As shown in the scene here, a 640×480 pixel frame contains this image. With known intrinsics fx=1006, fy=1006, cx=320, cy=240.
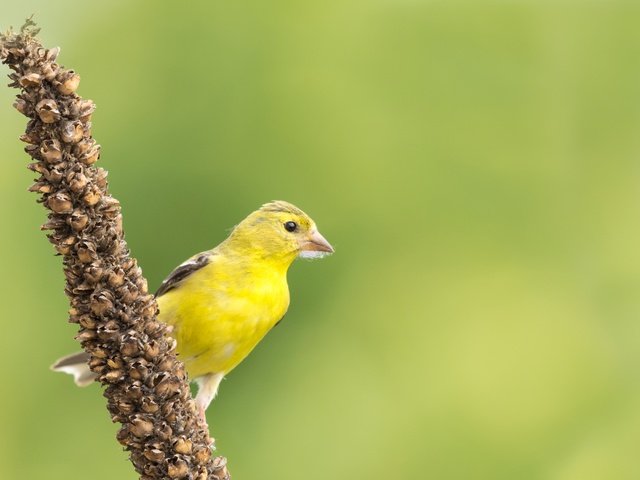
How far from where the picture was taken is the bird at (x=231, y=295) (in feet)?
15.4

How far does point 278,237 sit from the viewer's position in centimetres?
515

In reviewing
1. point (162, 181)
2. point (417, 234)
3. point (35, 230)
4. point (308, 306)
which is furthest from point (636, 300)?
point (35, 230)

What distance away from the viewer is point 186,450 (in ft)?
9.31

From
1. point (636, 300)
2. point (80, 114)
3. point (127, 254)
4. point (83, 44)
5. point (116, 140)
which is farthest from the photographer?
point (636, 300)

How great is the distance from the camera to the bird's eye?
5207 millimetres

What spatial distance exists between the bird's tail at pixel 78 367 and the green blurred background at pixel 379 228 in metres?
2.54

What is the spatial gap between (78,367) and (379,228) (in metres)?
A: 4.39

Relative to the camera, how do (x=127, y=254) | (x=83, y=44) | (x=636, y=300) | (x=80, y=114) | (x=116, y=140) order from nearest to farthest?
1. (x=80, y=114)
2. (x=127, y=254)
3. (x=116, y=140)
4. (x=83, y=44)
5. (x=636, y=300)

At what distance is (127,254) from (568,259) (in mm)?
7502

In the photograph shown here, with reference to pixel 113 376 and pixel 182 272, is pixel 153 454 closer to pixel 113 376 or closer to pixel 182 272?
pixel 113 376

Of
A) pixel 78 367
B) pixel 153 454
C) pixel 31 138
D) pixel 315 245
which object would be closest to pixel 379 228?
pixel 315 245

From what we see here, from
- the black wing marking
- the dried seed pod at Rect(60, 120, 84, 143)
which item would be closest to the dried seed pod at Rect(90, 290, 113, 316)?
the dried seed pod at Rect(60, 120, 84, 143)

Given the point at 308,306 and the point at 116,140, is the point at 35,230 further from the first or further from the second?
the point at 308,306

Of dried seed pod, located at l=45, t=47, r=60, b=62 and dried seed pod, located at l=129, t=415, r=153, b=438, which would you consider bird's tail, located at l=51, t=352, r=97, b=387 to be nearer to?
dried seed pod, located at l=129, t=415, r=153, b=438
